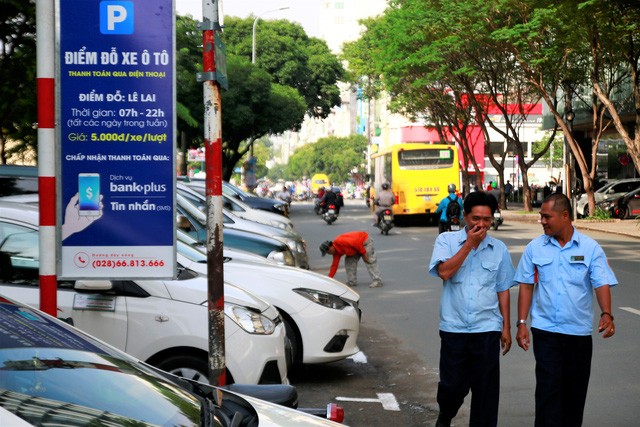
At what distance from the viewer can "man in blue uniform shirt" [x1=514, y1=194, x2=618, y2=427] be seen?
15.9ft

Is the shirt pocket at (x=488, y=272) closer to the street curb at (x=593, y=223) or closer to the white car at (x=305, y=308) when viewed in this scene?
the white car at (x=305, y=308)

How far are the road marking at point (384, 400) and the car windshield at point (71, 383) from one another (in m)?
3.51

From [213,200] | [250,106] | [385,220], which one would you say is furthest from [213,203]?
[250,106]

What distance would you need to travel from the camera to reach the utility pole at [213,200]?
516cm

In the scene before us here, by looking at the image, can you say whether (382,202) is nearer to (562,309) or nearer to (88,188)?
(88,188)

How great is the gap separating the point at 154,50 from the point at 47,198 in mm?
1252

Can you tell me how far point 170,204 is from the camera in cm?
565

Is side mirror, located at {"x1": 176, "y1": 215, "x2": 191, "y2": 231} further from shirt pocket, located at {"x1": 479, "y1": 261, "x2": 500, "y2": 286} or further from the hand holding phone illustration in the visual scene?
shirt pocket, located at {"x1": 479, "y1": 261, "x2": 500, "y2": 286}

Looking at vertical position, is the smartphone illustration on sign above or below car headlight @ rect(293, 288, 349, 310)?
above

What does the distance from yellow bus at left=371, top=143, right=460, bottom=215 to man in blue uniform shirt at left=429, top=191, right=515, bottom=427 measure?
1055 inches

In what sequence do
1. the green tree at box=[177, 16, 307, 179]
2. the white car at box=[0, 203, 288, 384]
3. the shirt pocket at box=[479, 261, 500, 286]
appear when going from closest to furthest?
the shirt pocket at box=[479, 261, 500, 286], the white car at box=[0, 203, 288, 384], the green tree at box=[177, 16, 307, 179]

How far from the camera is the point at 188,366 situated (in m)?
5.57

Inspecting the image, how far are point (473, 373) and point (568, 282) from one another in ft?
2.51

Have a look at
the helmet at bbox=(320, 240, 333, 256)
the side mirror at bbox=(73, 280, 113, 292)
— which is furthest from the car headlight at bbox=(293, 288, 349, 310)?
the helmet at bbox=(320, 240, 333, 256)
